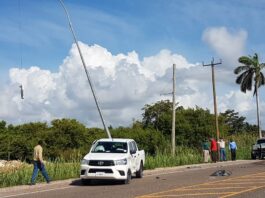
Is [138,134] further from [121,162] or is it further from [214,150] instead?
[121,162]

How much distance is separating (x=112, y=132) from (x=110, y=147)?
48.4m

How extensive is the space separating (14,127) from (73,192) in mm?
65107

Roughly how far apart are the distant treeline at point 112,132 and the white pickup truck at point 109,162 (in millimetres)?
39235

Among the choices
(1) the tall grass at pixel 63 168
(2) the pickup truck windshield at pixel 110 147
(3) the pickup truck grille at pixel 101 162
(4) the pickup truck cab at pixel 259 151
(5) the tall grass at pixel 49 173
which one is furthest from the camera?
(4) the pickup truck cab at pixel 259 151

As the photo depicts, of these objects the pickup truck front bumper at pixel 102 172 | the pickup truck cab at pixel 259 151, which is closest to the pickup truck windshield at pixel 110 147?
the pickup truck front bumper at pixel 102 172

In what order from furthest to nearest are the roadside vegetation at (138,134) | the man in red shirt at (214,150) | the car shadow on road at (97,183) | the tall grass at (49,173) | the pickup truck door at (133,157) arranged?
the roadside vegetation at (138,134), the man in red shirt at (214,150), the pickup truck door at (133,157), the tall grass at (49,173), the car shadow on road at (97,183)

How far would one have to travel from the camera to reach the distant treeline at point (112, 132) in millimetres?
62688

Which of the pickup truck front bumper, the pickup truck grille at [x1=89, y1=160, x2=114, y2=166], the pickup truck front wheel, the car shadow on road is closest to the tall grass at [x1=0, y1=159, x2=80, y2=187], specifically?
the car shadow on road

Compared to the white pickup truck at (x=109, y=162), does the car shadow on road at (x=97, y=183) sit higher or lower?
lower

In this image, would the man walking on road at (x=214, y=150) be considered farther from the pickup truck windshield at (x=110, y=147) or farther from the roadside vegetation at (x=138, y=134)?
the pickup truck windshield at (x=110, y=147)

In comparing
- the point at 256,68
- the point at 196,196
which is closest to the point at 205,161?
the point at 196,196

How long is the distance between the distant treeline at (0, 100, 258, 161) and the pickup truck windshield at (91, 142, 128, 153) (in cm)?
3920

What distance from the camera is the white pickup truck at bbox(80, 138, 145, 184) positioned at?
18922mm

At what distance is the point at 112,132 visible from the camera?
6894cm
